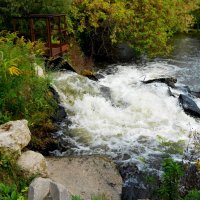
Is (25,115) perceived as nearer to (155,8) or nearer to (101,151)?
(101,151)

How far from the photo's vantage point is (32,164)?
6.95m

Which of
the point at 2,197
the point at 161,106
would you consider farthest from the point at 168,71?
the point at 2,197

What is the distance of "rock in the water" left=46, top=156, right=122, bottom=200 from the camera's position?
7242mm

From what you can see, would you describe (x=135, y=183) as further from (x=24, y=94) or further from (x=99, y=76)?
(x=99, y=76)

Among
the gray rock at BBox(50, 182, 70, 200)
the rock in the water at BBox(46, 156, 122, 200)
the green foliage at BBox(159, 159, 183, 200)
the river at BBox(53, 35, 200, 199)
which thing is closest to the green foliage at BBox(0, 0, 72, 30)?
the river at BBox(53, 35, 200, 199)

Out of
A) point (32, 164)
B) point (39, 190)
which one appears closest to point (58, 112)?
point (32, 164)

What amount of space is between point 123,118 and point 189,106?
229cm

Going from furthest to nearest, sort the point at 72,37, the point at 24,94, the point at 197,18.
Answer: the point at 197,18
the point at 72,37
the point at 24,94

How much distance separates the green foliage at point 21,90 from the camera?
323 inches

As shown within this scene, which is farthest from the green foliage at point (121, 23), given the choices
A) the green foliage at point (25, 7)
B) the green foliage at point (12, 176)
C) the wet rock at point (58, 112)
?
the green foliage at point (12, 176)

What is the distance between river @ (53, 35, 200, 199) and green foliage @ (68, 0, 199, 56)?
2.30 metres

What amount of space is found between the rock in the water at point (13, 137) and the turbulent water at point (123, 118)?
1.81m

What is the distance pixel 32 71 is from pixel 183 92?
633 cm

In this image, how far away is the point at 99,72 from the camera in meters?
15.8
